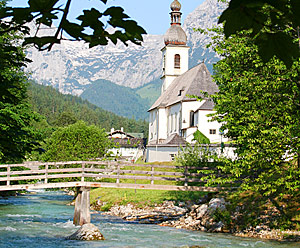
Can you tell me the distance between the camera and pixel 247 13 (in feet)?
5.96

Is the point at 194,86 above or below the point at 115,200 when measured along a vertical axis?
above

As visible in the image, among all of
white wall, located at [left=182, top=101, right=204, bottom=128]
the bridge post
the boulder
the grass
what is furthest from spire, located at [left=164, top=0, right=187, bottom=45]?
the boulder

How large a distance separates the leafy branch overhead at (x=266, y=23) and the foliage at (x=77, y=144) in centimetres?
3908

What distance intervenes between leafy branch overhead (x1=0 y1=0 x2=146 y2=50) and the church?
39.9m

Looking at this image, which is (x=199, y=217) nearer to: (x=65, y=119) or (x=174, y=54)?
(x=174, y=54)

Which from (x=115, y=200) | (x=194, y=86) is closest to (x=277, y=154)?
(x=115, y=200)

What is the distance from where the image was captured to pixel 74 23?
2.32m

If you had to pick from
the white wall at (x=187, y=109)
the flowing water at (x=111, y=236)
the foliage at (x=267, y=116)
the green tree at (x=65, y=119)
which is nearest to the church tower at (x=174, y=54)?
the white wall at (x=187, y=109)

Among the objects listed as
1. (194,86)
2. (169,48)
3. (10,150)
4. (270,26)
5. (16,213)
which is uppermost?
(169,48)

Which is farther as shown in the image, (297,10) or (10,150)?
(10,150)

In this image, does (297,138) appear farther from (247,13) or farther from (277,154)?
(247,13)

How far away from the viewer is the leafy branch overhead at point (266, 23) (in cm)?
181

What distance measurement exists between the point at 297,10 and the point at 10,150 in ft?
18.3

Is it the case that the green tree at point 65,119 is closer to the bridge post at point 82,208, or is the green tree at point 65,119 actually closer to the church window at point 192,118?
the church window at point 192,118
